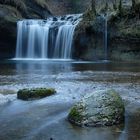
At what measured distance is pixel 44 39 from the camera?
3406 centimetres

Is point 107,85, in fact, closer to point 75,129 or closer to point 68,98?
point 68,98

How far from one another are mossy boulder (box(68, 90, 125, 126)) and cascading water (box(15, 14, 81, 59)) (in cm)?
2364

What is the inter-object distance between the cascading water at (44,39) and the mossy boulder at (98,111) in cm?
2364

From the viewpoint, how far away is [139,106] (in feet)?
34.8

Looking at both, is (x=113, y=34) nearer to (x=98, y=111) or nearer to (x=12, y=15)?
(x=12, y=15)

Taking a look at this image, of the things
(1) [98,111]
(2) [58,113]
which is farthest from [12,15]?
(1) [98,111]

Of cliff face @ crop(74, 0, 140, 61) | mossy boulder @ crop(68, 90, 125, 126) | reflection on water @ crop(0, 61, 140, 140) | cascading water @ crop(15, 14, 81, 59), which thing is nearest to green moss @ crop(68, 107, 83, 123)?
mossy boulder @ crop(68, 90, 125, 126)

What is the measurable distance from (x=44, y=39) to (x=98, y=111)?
25.6 meters

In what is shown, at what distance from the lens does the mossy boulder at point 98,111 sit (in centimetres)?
874

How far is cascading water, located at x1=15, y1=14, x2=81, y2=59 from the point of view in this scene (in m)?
33.2

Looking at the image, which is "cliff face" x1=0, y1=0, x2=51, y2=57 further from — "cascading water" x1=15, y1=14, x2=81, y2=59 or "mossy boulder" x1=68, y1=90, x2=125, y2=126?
"mossy boulder" x1=68, y1=90, x2=125, y2=126

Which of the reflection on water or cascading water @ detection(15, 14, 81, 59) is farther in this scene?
cascading water @ detection(15, 14, 81, 59)

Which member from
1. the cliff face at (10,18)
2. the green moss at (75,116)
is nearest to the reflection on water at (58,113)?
the green moss at (75,116)

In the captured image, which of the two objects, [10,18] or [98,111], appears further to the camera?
[10,18]
